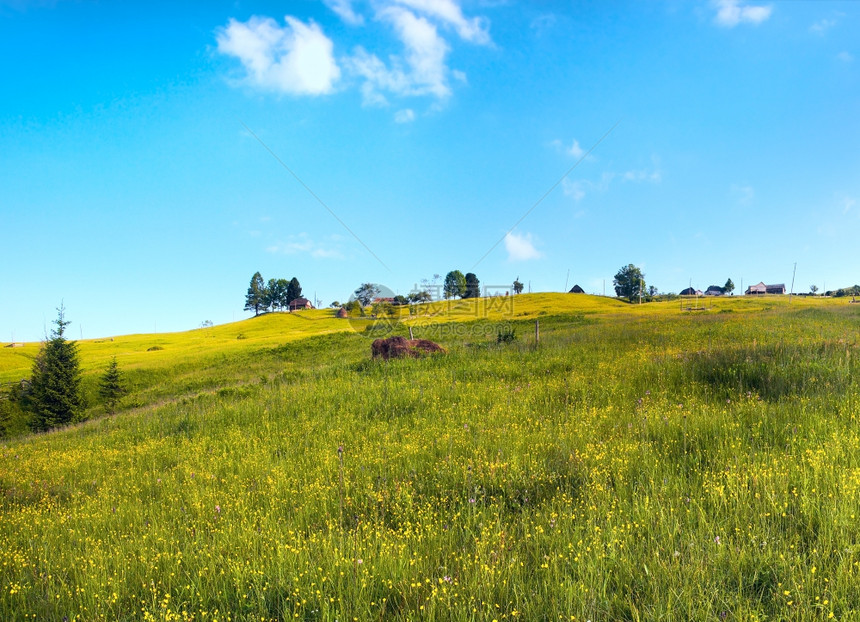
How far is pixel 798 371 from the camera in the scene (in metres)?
9.18

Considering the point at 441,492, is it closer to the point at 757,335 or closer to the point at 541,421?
the point at 541,421

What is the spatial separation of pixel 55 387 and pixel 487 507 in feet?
139

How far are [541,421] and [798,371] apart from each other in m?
5.95

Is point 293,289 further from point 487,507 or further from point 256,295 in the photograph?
point 487,507

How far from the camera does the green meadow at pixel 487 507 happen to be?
3344mm

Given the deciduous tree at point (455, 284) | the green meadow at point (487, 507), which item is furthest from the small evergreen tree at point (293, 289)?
the green meadow at point (487, 507)

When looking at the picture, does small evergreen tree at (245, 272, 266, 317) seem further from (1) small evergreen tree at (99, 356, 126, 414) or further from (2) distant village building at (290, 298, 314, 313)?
(1) small evergreen tree at (99, 356, 126, 414)

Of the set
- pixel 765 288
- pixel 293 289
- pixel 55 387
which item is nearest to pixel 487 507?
pixel 55 387

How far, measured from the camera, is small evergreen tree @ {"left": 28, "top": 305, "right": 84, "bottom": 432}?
33031mm

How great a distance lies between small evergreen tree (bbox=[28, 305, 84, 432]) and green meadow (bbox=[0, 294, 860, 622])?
2767 cm

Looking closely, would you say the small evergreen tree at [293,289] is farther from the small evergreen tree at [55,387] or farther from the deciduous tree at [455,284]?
the small evergreen tree at [55,387]

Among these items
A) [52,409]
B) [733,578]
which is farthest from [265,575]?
[52,409]

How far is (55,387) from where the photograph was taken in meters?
34.1

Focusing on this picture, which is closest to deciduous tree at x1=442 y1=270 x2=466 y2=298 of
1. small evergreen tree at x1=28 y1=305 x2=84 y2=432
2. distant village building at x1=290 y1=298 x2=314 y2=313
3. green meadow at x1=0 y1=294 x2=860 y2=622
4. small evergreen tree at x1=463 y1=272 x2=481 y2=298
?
small evergreen tree at x1=463 y1=272 x2=481 y2=298
